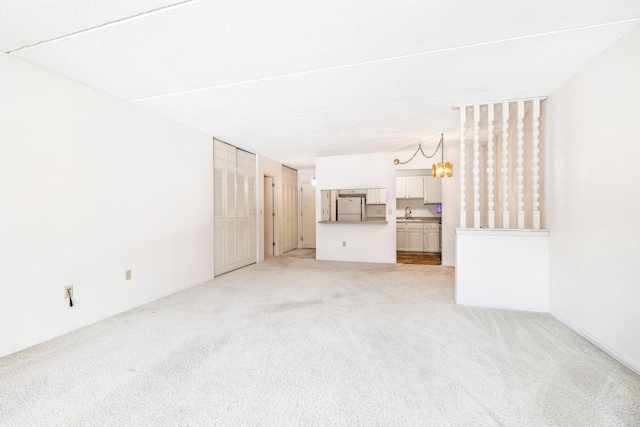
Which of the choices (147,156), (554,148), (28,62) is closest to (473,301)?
(554,148)

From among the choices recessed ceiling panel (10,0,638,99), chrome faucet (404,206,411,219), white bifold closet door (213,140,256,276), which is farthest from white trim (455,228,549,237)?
chrome faucet (404,206,411,219)

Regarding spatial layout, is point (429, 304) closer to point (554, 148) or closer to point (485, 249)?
point (485, 249)

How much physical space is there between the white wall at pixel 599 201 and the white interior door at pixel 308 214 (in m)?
5.66

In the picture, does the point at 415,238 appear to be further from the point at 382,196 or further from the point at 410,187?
the point at 382,196

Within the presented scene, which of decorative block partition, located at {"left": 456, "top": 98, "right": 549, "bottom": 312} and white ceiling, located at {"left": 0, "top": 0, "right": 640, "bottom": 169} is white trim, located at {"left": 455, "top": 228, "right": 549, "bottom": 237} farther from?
white ceiling, located at {"left": 0, "top": 0, "right": 640, "bottom": 169}

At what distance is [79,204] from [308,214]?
18.8 ft

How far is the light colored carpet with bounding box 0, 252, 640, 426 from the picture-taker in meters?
1.45

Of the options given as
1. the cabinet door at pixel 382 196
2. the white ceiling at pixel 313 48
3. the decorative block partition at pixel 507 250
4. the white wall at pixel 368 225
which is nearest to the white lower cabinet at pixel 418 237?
the white wall at pixel 368 225

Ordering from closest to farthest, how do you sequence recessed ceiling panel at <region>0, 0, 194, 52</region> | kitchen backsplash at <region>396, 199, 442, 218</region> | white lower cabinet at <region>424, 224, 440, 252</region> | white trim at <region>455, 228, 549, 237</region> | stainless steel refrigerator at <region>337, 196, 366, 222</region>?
recessed ceiling panel at <region>0, 0, 194, 52</region> → white trim at <region>455, 228, 549, 237</region> → stainless steel refrigerator at <region>337, 196, 366, 222</region> → white lower cabinet at <region>424, 224, 440, 252</region> → kitchen backsplash at <region>396, 199, 442, 218</region>

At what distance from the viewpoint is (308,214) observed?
7984mm

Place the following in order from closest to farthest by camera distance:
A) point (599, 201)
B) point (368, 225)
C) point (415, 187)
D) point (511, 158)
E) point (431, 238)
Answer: point (599, 201) < point (511, 158) < point (368, 225) < point (431, 238) < point (415, 187)

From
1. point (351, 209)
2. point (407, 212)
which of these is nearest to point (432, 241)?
point (407, 212)

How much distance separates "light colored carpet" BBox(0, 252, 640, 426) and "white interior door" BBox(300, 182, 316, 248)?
491 cm

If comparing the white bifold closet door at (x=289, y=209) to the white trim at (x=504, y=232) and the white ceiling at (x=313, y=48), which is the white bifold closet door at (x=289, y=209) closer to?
the white ceiling at (x=313, y=48)
